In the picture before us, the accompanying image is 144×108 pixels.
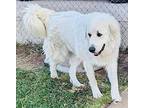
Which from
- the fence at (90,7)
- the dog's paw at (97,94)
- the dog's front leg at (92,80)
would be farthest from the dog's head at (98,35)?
the fence at (90,7)

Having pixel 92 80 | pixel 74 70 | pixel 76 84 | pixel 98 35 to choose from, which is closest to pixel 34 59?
pixel 74 70

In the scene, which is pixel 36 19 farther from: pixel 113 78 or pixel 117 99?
pixel 117 99

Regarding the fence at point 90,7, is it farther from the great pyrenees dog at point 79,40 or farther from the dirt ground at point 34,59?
the great pyrenees dog at point 79,40

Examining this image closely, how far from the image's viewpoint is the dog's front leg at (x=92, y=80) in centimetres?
401

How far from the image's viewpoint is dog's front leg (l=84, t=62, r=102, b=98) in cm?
401

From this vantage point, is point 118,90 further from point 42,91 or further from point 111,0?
point 111,0

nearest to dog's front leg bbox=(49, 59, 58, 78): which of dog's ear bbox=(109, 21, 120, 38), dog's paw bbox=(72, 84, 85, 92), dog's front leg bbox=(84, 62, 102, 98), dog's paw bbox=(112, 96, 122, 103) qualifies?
dog's paw bbox=(72, 84, 85, 92)

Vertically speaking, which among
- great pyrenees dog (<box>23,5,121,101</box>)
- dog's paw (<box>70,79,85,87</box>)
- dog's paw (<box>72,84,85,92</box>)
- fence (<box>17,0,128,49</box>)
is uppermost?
fence (<box>17,0,128,49</box>)

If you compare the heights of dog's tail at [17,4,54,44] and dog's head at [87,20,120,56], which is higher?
dog's tail at [17,4,54,44]

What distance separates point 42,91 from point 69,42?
1.47 feet

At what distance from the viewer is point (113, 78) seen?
405cm

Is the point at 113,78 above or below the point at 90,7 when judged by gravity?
below

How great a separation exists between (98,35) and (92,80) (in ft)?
1.70

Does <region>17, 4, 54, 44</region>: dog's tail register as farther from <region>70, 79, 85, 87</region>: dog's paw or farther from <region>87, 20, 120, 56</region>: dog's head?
<region>87, 20, 120, 56</region>: dog's head
